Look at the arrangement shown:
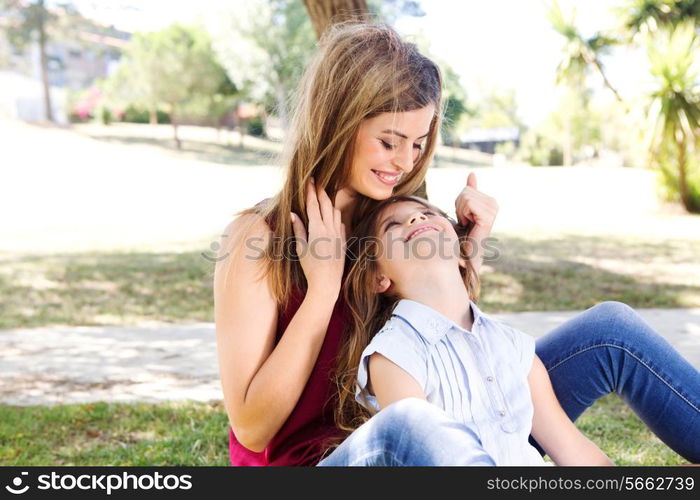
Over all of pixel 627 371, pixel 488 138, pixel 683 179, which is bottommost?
pixel 488 138

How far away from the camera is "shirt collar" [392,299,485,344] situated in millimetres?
1937

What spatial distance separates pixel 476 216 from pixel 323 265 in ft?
1.95

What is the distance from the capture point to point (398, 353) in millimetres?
1873

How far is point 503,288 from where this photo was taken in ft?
22.5

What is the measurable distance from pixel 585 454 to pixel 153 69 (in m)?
26.6

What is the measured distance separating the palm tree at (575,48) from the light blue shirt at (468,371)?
58.1 feet

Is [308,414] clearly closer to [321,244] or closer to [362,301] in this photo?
[362,301]

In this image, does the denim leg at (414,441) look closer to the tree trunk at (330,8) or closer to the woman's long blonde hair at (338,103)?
the woman's long blonde hair at (338,103)

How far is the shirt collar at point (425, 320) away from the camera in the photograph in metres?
1.94

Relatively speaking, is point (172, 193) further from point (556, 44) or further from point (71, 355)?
point (71, 355)

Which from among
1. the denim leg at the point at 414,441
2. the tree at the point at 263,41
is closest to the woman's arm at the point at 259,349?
the denim leg at the point at 414,441

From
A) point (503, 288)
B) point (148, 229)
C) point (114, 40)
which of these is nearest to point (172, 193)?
point (148, 229)

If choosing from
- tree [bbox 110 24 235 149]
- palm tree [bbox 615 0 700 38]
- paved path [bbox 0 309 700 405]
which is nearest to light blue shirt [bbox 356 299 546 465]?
paved path [bbox 0 309 700 405]

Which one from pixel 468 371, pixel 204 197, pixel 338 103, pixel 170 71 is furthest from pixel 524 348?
pixel 170 71
